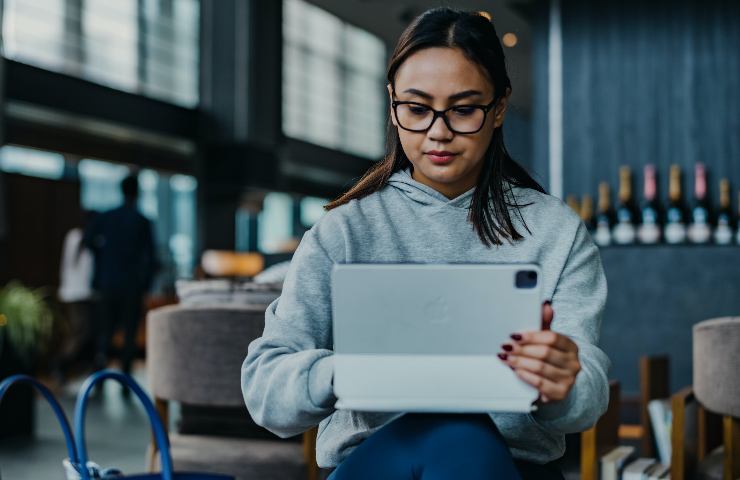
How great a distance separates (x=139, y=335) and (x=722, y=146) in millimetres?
6127

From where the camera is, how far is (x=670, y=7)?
5695mm

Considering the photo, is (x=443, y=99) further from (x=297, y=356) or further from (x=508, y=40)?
(x=508, y=40)

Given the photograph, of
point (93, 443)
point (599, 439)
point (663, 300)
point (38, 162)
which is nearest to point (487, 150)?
point (599, 439)

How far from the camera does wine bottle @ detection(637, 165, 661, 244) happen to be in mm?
5047

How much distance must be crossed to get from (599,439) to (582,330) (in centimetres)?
154

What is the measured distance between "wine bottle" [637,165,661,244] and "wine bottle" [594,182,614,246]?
0.17 m

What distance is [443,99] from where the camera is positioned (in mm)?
1323

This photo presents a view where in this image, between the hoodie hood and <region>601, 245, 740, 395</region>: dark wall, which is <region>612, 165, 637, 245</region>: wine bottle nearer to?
<region>601, 245, 740, 395</region>: dark wall

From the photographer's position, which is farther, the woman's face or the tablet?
the woman's face

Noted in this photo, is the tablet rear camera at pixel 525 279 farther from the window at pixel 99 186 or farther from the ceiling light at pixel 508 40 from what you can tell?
the window at pixel 99 186

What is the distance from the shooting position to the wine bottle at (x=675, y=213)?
5.00 m

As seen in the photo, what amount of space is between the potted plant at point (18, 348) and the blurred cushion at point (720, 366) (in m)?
3.69

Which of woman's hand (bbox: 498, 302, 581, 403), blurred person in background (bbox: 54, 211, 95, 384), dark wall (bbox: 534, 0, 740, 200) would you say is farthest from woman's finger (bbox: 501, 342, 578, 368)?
blurred person in background (bbox: 54, 211, 95, 384)

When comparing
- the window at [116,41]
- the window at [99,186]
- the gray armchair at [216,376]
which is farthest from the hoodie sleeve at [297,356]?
the window at [99,186]
